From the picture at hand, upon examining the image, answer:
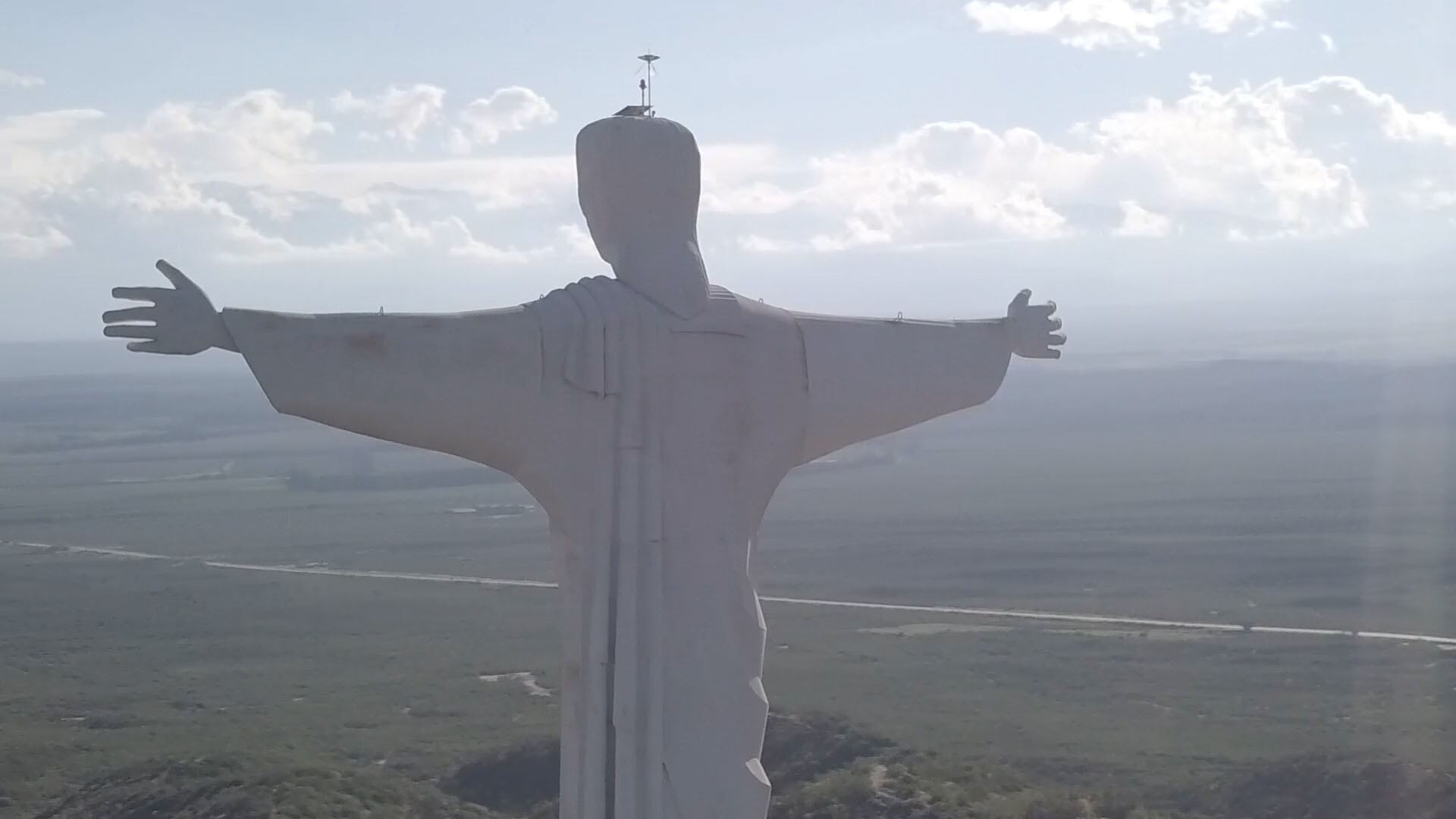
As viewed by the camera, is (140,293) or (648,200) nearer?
(140,293)

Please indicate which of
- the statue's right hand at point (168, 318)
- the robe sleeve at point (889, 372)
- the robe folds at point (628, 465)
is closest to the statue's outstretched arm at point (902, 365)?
the robe sleeve at point (889, 372)

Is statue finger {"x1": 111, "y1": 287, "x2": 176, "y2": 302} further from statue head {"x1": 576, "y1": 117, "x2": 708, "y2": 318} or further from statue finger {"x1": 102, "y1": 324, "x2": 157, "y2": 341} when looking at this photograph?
statue head {"x1": 576, "y1": 117, "x2": 708, "y2": 318}

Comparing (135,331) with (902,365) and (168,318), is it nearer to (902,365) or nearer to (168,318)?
(168,318)

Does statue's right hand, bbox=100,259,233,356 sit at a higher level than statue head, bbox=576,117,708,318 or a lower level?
lower

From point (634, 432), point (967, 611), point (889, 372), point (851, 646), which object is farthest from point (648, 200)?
point (967, 611)

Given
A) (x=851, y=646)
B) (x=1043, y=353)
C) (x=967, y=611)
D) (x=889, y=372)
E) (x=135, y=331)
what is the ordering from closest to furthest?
(x=135, y=331)
(x=889, y=372)
(x=1043, y=353)
(x=851, y=646)
(x=967, y=611)

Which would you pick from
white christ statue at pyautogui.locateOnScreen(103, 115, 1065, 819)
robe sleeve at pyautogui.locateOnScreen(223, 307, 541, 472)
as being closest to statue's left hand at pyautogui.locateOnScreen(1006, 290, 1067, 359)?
white christ statue at pyautogui.locateOnScreen(103, 115, 1065, 819)
